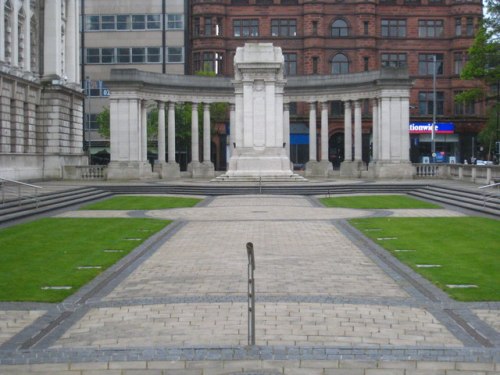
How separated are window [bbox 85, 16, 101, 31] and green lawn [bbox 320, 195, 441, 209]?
62.5 metres

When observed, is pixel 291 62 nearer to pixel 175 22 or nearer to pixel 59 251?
pixel 175 22

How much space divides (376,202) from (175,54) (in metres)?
60.4

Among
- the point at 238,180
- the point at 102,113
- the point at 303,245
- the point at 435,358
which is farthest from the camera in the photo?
the point at 102,113

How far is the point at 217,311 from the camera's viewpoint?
516 inches

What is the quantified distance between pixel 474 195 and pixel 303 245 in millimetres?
17893

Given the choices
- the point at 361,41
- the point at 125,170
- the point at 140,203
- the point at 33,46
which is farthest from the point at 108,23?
the point at 140,203

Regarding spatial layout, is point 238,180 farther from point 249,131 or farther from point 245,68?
point 245,68

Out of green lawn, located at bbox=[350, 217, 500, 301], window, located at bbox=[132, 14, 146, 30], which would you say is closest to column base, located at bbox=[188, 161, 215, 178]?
window, located at bbox=[132, 14, 146, 30]

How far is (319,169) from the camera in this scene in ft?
225

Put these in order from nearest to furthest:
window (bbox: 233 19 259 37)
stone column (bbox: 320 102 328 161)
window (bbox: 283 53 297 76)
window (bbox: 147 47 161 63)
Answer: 1. stone column (bbox: 320 102 328 161)
2. window (bbox: 283 53 297 76)
3. window (bbox: 233 19 259 37)
4. window (bbox: 147 47 161 63)

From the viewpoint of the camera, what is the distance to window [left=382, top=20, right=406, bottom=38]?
93.6m

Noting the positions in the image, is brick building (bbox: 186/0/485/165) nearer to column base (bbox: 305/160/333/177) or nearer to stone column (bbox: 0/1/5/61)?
column base (bbox: 305/160/333/177)

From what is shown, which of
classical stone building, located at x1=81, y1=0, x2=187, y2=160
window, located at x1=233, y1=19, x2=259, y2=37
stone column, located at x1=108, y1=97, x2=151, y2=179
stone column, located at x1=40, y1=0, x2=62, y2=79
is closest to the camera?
stone column, located at x1=40, y1=0, x2=62, y2=79

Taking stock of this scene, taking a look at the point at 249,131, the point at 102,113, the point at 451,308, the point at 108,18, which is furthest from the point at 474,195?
the point at 108,18
